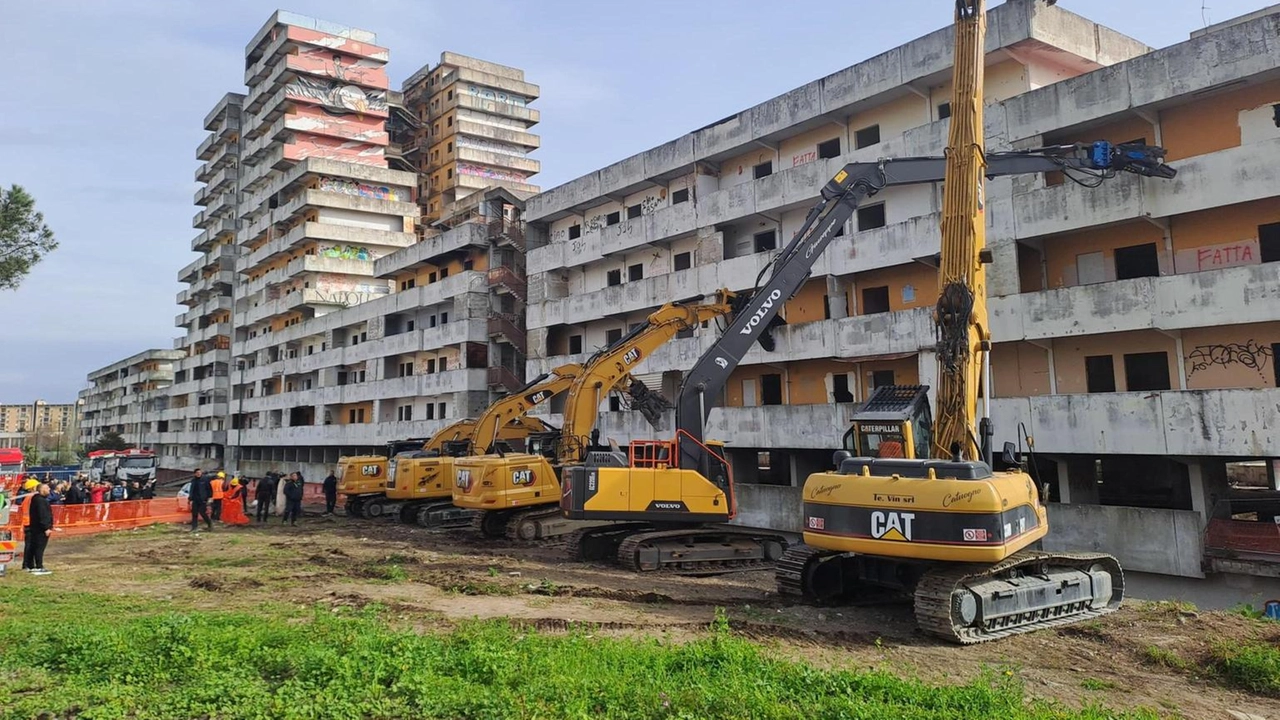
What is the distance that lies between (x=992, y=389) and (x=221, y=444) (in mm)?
65159

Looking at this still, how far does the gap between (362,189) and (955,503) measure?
57274 mm

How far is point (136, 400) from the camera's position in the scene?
313 feet

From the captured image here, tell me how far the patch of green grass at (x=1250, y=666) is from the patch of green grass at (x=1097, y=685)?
1.36 meters

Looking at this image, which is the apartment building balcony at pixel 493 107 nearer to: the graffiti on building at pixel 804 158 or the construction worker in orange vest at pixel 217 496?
the graffiti on building at pixel 804 158

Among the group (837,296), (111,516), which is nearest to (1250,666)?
(837,296)

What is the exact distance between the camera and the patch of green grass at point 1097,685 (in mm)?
7742

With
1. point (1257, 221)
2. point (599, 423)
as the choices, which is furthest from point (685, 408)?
point (599, 423)

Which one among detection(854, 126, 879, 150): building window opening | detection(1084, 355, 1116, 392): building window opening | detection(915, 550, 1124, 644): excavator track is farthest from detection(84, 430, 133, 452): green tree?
detection(915, 550, 1124, 644): excavator track

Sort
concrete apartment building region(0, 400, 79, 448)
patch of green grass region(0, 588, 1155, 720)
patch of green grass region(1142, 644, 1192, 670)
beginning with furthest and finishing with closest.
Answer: concrete apartment building region(0, 400, 79, 448)
patch of green grass region(1142, 644, 1192, 670)
patch of green grass region(0, 588, 1155, 720)

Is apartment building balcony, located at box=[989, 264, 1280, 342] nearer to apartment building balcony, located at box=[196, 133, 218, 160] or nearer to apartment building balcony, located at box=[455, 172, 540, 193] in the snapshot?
apartment building balcony, located at box=[455, 172, 540, 193]

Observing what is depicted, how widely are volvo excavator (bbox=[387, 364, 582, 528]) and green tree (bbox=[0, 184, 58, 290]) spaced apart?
54.8ft

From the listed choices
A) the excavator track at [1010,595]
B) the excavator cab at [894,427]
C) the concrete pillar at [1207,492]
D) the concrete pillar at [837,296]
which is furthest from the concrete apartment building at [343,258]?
the excavator track at [1010,595]

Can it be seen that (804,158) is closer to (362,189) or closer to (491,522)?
(491,522)

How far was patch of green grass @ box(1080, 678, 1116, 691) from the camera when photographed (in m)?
7.74
